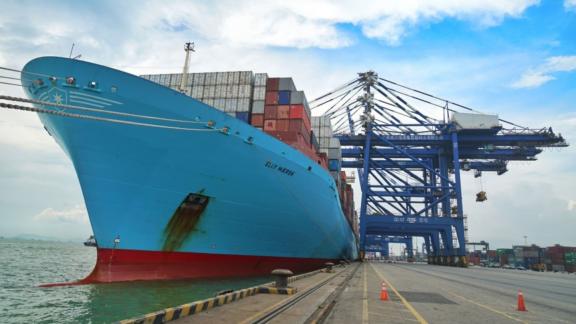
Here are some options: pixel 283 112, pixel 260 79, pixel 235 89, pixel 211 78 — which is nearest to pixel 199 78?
pixel 211 78

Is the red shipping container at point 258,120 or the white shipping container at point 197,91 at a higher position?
the white shipping container at point 197,91

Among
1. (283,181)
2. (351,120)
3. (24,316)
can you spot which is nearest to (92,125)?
(24,316)

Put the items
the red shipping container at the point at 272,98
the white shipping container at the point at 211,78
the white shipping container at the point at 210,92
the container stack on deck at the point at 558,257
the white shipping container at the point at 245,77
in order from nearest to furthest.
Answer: the white shipping container at the point at 210,92 < the red shipping container at the point at 272,98 < the white shipping container at the point at 245,77 < the white shipping container at the point at 211,78 < the container stack on deck at the point at 558,257

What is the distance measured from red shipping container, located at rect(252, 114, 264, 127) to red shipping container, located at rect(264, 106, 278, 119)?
0.30 m

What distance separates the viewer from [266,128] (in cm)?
2064

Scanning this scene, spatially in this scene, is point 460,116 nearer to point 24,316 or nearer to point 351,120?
point 351,120

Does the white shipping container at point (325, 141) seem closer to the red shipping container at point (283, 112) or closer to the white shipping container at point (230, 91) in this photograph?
the red shipping container at point (283, 112)

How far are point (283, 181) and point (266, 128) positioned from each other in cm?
449

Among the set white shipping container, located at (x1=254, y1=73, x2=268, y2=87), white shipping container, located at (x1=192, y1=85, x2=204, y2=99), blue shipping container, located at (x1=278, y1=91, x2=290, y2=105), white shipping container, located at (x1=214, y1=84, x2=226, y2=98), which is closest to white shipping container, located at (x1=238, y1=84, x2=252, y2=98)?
white shipping container, located at (x1=254, y1=73, x2=268, y2=87)

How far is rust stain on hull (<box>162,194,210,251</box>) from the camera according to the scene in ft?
47.1

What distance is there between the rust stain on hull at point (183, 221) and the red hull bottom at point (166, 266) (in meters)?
0.50

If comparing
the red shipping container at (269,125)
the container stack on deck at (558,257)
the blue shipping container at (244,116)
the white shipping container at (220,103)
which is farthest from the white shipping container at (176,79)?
the container stack on deck at (558,257)

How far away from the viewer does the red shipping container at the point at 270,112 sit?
20.9 metres

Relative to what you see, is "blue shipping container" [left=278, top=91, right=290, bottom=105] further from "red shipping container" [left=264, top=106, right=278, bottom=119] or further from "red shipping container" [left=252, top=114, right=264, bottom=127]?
"red shipping container" [left=252, top=114, right=264, bottom=127]
